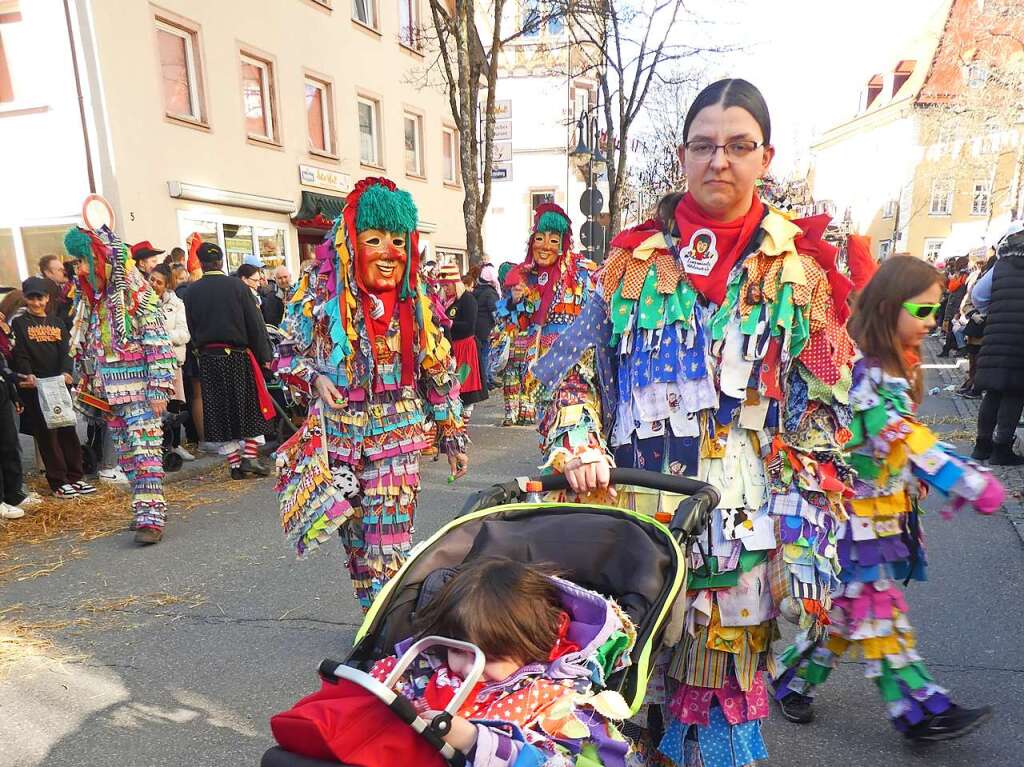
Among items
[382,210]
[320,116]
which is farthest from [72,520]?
[320,116]

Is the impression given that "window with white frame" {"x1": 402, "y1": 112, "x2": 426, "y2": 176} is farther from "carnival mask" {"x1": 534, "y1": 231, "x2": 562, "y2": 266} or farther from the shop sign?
"carnival mask" {"x1": 534, "y1": 231, "x2": 562, "y2": 266}

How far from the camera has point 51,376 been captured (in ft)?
18.5

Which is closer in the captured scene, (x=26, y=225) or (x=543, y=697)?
(x=543, y=697)

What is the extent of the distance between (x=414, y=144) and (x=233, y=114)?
22.2 feet

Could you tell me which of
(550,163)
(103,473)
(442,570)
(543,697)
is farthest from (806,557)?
(550,163)

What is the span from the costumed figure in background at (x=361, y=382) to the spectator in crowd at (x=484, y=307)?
6.30m

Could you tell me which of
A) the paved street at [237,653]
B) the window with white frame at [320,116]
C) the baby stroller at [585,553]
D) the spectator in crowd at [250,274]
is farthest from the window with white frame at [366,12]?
the baby stroller at [585,553]

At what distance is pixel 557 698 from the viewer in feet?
4.41

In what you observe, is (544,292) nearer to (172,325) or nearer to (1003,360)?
(172,325)

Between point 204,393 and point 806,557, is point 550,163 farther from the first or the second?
point 806,557

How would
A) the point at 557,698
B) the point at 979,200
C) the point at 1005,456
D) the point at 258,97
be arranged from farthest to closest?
→ the point at 979,200, the point at 258,97, the point at 1005,456, the point at 557,698

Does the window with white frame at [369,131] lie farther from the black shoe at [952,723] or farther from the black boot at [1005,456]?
the black shoe at [952,723]

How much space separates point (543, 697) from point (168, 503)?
17.5 ft

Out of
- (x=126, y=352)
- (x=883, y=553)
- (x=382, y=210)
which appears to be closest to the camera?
(x=883, y=553)
